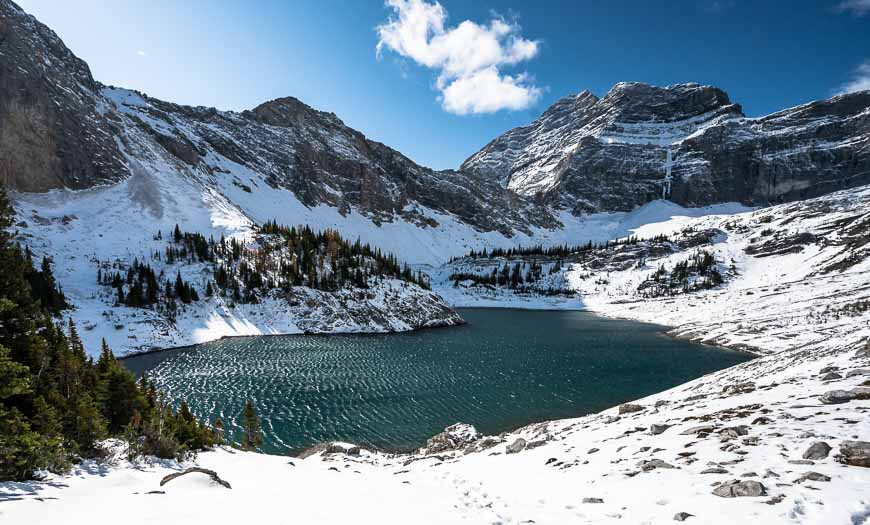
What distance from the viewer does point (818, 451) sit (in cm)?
915

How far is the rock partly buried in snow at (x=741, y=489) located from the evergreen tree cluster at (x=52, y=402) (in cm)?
1458

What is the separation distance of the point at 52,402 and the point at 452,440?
19.3m

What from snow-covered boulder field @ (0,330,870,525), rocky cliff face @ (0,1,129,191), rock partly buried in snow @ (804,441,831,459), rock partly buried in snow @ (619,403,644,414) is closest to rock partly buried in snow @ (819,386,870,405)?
snow-covered boulder field @ (0,330,870,525)

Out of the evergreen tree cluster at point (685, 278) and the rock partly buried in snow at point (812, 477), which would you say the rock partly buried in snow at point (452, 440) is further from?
the evergreen tree cluster at point (685, 278)

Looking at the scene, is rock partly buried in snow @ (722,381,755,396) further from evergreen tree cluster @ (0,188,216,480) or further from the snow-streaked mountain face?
the snow-streaked mountain face

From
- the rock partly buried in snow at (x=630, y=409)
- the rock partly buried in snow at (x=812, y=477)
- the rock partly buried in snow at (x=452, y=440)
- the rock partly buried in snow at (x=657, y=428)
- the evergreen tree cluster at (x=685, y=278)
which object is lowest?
the rock partly buried in snow at (x=452, y=440)

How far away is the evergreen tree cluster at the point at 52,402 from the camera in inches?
349

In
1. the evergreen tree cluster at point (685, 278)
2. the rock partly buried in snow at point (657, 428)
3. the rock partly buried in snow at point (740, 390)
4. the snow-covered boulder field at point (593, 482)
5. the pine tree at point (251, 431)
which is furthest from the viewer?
the evergreen tree cluster at point (685, 278)

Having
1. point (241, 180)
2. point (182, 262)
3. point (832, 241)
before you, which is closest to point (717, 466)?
point (182, 262)

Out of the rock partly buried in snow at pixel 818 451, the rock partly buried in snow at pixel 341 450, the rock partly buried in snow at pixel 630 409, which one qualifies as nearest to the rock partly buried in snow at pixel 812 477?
the rock partly buried in snow at pixel 818 451

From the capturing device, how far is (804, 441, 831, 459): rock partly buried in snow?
904 centimetres

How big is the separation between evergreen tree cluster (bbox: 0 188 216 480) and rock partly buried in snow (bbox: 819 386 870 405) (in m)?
22.4

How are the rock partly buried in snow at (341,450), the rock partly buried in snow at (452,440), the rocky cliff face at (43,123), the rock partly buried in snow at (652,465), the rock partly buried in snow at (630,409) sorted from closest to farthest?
the rock partly buried in snow at (652,465), the rock partly buried in snow at (630,409), the rock partly buried in snow at (341,450), the rock partly buried in snow at (452,440), the rocky cliff face at (43,123)

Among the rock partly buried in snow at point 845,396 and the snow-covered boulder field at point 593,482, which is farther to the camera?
the rock partly buried in snow at point 845,396
